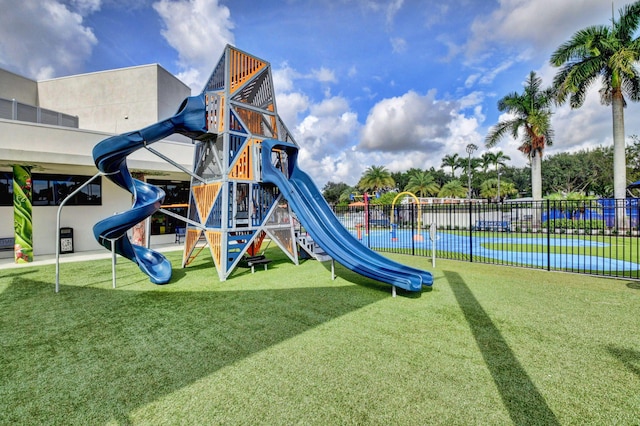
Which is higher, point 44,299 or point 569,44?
point 569,44

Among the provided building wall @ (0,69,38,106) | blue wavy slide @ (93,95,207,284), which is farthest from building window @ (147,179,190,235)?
building wall @ (0,69,38,106)

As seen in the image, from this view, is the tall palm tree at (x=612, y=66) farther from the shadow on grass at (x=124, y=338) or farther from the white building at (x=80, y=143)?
the white building at (x=80, y=143)

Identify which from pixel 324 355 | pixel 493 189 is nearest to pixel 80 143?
pixel 324 355

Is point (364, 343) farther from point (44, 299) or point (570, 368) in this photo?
point (44, 299)

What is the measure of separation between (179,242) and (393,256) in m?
12.2

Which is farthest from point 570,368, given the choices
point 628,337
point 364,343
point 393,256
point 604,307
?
point 393,256

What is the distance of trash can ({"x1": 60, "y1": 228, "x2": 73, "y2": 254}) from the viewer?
13.4 meters

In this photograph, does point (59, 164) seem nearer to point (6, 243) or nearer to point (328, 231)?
point (6, 243)

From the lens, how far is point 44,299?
6.68 m

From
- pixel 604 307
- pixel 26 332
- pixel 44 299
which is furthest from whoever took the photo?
pixel 44 299

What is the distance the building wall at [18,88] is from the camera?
19594 mm

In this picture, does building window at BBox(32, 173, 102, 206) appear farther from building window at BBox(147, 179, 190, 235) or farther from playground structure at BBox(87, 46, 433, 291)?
playground structure at BBox(87, 46, 433, 291)

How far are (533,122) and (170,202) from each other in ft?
89.0

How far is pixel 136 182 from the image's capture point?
8.91 metres
